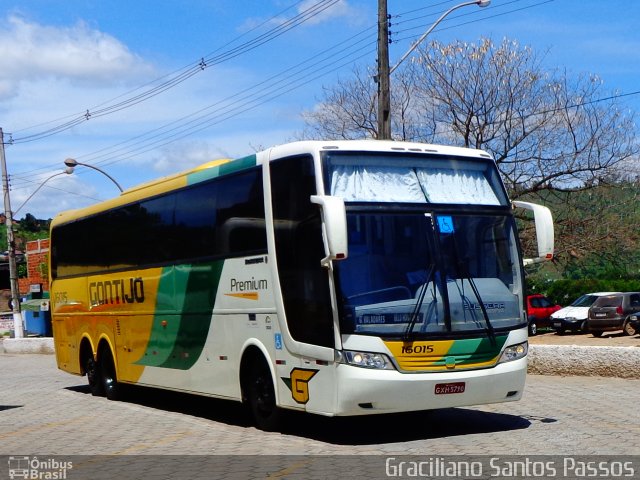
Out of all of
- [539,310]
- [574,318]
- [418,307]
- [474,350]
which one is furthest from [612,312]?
[418,307]

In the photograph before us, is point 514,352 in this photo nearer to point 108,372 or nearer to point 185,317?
point 185,317

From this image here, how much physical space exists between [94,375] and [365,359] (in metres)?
9.23

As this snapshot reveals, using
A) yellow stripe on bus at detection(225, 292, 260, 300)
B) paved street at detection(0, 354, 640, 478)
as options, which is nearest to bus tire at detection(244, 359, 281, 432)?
paved street at detection(0, 354, 640, 478)

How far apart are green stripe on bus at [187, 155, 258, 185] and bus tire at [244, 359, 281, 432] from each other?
241cm

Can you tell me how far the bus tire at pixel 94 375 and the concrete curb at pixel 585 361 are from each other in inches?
306

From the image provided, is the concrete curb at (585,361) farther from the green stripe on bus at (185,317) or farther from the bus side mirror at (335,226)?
the bus side mirror at (335,226)

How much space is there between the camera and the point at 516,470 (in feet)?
28.1

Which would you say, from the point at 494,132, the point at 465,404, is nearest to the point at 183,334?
the point at 465,404

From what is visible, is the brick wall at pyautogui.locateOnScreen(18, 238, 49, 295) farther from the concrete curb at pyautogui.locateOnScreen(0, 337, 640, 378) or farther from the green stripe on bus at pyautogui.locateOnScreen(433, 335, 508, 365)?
the green stripe on bus at pyautogui.locateOnScreen(433, 335, 508, 365)

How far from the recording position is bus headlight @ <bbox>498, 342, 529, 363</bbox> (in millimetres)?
11208

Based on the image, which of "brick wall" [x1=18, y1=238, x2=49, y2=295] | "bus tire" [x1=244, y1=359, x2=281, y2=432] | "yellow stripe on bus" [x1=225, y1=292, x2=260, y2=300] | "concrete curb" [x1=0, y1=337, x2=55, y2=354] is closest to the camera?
"bus tire" [x1=244, y1=359, x2=281, y2=432]

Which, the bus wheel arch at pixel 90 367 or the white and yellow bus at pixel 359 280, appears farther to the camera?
the bus wheel arch at pixel 90 367

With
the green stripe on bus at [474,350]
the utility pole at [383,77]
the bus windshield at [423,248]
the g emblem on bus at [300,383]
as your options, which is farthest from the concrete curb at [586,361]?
the g emblem on bus at [300,383]

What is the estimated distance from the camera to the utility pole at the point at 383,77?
23.6 meters
